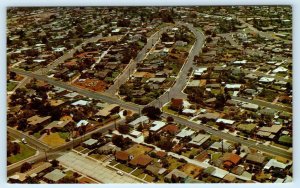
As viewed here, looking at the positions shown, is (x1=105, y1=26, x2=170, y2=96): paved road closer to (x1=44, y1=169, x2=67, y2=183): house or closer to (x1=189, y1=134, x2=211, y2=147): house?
(x1=189, y1=134, x2=211, y2=147): house

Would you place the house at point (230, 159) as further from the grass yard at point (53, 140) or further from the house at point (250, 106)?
the grass yard at point (53, 140)

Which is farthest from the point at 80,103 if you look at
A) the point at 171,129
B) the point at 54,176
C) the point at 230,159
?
the point at 230,159

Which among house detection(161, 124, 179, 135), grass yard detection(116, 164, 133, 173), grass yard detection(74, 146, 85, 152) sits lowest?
grass yard detection(116, 164, 133, 173)

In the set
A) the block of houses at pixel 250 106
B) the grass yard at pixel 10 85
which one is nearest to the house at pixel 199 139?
the block of houses at pixel 250 106

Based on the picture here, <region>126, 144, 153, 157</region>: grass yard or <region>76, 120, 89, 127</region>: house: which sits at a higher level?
<region>76, 120, 89, 127</region>: house

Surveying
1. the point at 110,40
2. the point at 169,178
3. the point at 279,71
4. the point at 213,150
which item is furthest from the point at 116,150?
the point at 279,71

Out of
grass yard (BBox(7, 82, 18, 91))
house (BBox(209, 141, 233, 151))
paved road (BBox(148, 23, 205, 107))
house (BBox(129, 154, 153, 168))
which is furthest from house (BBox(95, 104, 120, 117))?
house (BBox(209, 141, 233, 151))
